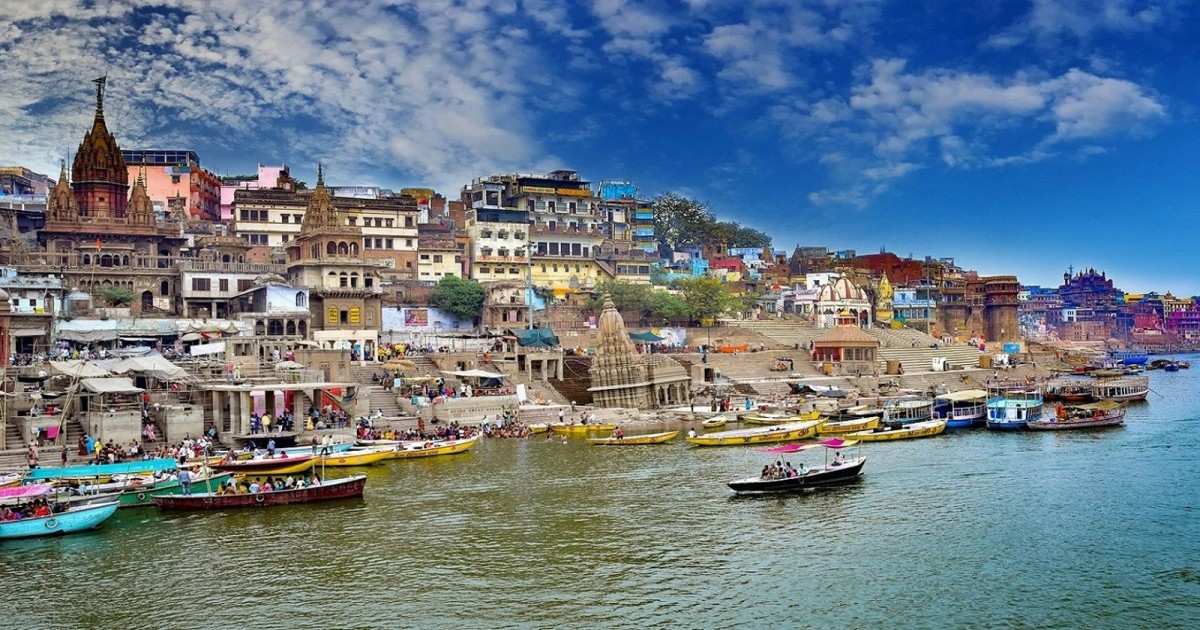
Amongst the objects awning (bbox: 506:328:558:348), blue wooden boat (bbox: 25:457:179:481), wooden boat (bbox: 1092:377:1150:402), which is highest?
awning (bbox: 506:328:558:348)

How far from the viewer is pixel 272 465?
32875mm

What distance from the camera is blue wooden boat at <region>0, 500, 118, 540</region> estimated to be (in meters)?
25.2

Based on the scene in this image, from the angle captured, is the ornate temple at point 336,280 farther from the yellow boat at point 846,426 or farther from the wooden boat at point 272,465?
the yellow boat at point 846,426

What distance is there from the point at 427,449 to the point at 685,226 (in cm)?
6829

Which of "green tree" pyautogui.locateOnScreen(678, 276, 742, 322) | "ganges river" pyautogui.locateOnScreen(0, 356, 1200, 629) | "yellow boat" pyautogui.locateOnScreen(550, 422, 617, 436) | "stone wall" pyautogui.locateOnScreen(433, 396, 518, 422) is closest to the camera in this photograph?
"ganges river" pyautogui.locateOnScreen(0, 356, 1200, 629)

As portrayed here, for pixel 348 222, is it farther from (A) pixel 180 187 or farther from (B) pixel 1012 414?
(B) pixel 1012 414

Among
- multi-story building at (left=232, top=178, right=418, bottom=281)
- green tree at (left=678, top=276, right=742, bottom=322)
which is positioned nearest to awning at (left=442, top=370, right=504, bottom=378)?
multi-story building at (left=232, top=178, right=418, bottom=281)

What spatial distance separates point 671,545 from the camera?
82.7 ft

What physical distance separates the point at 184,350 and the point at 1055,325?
419ft

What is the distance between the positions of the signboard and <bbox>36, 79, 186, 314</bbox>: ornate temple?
13.4 metres

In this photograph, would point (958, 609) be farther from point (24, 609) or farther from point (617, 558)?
point (24, 609)

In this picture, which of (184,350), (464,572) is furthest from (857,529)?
(184,350)

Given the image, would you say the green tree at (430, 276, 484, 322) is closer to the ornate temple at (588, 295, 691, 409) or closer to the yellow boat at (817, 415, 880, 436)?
the ornate temple at (588, 295, 691, 409)

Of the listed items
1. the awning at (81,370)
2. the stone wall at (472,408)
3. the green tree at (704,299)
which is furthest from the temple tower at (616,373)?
the awning at (81,370)
